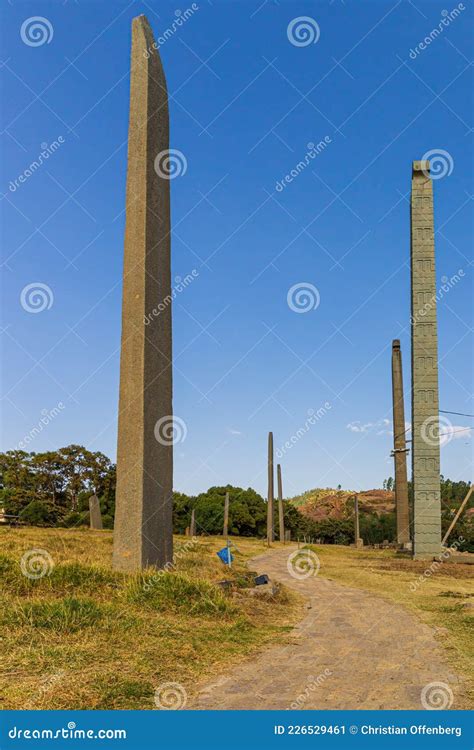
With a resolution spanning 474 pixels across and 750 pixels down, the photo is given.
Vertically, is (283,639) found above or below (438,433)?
below

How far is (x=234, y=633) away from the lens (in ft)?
21.0

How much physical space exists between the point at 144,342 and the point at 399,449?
49.9ft

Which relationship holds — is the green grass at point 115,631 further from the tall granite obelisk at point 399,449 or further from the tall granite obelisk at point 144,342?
the tall granite obelisk at point 399,449

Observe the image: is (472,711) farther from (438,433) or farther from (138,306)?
(438,433)

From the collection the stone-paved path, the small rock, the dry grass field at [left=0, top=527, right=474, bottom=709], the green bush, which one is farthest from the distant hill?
the stone-paved path

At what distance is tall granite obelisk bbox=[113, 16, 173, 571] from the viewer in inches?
354

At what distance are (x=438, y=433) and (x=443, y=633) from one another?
1095 centimetres

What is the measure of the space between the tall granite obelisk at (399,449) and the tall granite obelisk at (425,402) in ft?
15.5


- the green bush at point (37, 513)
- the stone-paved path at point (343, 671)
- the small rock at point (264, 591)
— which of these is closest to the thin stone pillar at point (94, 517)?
the green bush at point (37, 513)

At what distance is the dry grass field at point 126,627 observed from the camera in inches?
174

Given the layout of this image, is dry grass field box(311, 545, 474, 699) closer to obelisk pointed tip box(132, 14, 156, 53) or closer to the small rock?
the small rock

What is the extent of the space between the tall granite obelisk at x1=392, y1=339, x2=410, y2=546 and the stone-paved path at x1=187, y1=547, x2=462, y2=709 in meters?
14.8

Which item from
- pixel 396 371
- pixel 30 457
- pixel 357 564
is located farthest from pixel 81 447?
pixel 357 564

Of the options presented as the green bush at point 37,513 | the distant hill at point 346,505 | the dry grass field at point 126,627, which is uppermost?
the dry grass field at point 126,627
